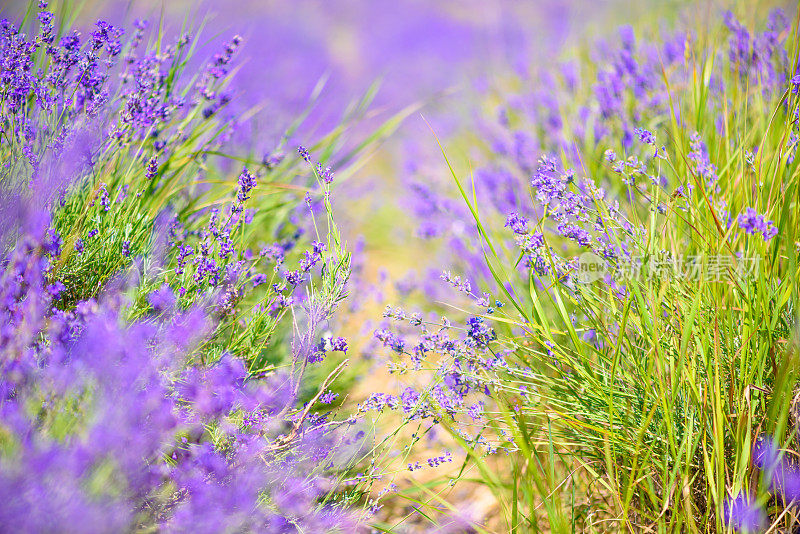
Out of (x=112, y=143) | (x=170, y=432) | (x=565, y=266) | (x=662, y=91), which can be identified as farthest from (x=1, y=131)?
(x=662, y=91)

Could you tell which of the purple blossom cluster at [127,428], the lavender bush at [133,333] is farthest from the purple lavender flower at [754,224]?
the purple blossom cluster at [127,428]

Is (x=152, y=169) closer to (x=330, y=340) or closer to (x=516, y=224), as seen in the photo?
(x=330, y=340)

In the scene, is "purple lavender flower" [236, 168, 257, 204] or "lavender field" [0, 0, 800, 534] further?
"purple lavender flower" [236, 168, 257, 204]

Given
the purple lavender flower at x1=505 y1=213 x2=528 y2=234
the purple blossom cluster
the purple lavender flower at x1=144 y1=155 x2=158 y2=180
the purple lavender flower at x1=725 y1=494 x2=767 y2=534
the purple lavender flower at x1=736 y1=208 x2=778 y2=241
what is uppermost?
the purple lavender flower at x1=144 y1=155 x2=158 y2=180

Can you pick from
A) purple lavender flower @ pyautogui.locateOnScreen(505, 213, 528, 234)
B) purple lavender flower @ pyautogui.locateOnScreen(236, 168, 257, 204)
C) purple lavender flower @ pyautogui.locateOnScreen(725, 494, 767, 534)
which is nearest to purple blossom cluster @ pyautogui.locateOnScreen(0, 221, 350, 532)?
purple lavender flower @ pyautogui.locateOnScreen(236, 168, 257, 204)

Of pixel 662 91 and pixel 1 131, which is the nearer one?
pixel 1 131

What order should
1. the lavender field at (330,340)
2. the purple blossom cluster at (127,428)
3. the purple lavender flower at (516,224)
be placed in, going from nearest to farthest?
the purple blossom cluster at (127,428)
the lavender field at (330,340)
the purple lavender flower at (516,224)

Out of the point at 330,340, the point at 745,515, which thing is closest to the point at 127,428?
the point at 330,340

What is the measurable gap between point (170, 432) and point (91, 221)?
67 cm

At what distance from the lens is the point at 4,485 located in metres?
0.76

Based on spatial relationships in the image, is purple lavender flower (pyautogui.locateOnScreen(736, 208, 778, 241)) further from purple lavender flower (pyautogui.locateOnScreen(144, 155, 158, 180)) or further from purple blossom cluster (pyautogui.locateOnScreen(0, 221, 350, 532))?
purple lavender flower (pyautogui.locateOnScreen(144, 155, 158, 180))

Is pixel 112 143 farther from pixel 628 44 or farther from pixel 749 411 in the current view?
pixel 628 44

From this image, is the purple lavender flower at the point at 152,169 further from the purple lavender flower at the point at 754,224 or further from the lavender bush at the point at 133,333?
the purple lavender flower at the point at 754,224

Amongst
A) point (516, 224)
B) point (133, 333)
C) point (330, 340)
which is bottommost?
point (330, 340)
